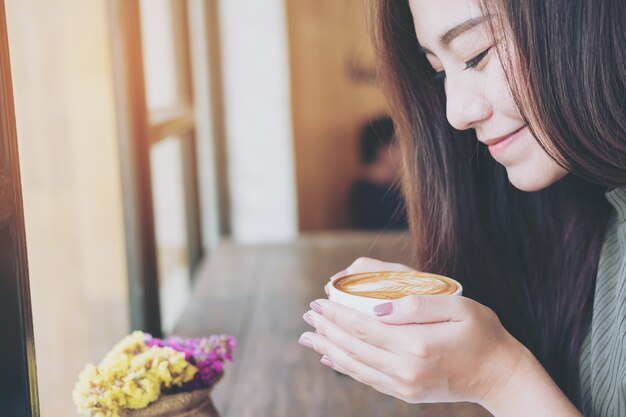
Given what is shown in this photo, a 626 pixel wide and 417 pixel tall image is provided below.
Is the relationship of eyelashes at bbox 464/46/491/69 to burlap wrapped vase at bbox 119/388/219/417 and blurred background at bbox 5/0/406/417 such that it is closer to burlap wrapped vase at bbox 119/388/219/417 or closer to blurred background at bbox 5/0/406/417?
blurred background at bbox 5/0/406/417

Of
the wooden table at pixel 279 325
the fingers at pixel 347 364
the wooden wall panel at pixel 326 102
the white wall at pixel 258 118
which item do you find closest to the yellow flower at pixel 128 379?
the fingers at pixel 347 364

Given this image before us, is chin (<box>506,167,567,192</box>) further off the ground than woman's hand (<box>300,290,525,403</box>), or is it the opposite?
chin (<box>506,167,567,192</box>)

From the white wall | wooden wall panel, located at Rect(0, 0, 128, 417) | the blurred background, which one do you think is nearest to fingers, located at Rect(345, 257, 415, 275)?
the blurred background

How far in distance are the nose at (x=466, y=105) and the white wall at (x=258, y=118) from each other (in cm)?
363

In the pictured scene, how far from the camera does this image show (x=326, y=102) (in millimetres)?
5242

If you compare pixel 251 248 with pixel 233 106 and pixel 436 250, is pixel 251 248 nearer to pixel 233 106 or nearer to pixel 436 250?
pixel 436 250

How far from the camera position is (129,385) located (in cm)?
86

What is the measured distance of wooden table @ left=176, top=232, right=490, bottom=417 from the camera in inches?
52.9

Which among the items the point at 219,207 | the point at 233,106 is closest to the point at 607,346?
the point at 219,207

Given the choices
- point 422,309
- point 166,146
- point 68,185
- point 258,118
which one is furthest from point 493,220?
point 258,118

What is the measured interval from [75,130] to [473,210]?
774 millimetres

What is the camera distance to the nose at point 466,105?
951mm

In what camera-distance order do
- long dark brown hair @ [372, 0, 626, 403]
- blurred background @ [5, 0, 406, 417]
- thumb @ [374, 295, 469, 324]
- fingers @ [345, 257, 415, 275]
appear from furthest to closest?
blurred background @ [5, 0, 406, 417], long dark brown hair @ [372, 0, 626, 403], fingers @ [345, 257, 415, 275], thumb @ [374, 295, 469, 324]

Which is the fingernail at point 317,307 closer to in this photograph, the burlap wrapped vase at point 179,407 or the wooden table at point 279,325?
the burlap wrapped vase at point 179,407
